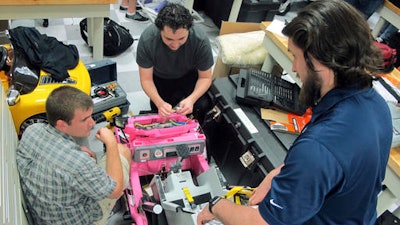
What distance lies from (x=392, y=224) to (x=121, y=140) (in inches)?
59.4

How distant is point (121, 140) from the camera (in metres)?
1.85

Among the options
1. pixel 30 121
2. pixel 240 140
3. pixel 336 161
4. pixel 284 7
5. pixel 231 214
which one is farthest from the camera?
pixel 284 7

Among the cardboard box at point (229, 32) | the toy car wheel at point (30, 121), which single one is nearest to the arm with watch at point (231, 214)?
the toy car wheel at point (30, 121)

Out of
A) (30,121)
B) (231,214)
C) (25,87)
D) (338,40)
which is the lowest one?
(30,121)

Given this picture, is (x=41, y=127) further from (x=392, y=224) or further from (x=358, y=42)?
(x=392, y=224)

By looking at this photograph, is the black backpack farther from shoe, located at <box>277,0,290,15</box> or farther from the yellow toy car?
shoe, located at <box>277,0,290,15</box>

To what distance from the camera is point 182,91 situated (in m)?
2.22

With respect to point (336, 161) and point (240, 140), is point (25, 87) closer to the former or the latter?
point (240, 140)

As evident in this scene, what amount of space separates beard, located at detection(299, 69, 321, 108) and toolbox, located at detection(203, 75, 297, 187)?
79cm

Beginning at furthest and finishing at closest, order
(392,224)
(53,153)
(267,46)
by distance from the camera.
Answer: (267,46), (392,224), (53,153)

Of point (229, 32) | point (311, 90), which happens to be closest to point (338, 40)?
point (311, 90)

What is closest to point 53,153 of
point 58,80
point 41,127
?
point 41,127

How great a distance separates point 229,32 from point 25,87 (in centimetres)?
152

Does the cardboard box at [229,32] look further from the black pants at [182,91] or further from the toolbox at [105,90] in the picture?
the toolbox at [105,90]
